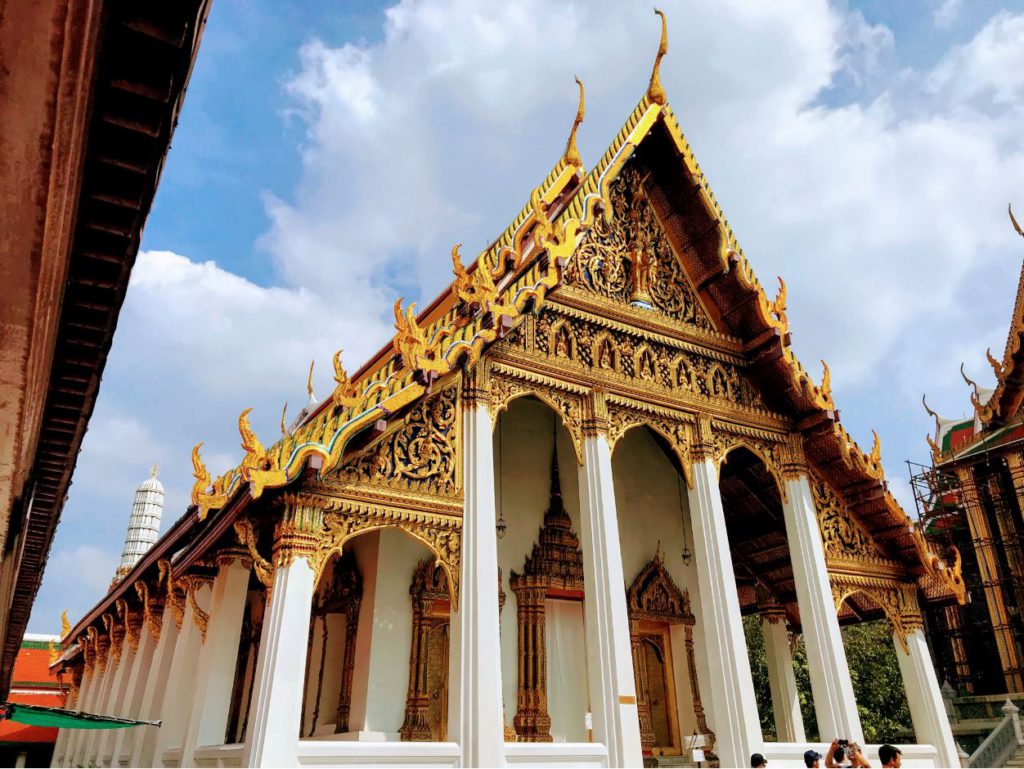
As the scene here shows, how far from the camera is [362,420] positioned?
5.50 meters

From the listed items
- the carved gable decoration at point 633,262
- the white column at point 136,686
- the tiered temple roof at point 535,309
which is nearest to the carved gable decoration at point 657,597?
the tiered temple roof at point 535,309

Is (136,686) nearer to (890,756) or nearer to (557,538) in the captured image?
(557,538)

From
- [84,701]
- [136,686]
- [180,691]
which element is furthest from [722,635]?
[84,701]

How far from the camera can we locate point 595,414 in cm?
723

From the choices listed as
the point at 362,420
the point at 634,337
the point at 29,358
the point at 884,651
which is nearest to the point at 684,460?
the point at 634,337

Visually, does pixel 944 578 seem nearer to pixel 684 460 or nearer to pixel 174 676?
pixel 684 460

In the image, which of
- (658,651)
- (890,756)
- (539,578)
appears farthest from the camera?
(658,651)

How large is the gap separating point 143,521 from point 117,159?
41.4 metres

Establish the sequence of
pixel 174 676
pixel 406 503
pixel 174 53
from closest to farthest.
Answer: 1. pixel 174 53
2. pixel 406 503
3. pixel 174 676

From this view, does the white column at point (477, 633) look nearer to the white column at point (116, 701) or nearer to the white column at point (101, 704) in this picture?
the white column at point (116, 701)

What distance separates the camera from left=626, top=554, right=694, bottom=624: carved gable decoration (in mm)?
9203

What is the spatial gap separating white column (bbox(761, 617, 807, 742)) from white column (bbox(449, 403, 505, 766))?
503 centimetres

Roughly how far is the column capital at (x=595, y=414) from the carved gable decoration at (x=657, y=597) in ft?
9.52

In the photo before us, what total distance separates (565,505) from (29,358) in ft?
23.7
